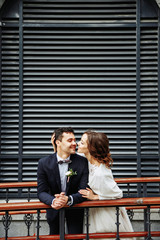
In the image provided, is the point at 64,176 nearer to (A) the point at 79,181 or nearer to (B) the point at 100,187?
(A) the point at 79,181

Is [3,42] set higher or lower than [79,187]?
higher

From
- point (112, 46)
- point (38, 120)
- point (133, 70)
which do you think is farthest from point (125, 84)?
point (38, 120)

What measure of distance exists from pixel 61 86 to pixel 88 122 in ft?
2.77

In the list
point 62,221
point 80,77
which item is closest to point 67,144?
point 62,221

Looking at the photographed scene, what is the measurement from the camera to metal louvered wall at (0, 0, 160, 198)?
5.89m

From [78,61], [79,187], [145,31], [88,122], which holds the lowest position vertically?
[79,187]

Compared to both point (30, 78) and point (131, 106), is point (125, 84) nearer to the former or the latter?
point (131, 106)

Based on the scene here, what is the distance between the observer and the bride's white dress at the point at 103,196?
11.2ft

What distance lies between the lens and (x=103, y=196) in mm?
3396

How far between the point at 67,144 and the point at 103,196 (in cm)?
68

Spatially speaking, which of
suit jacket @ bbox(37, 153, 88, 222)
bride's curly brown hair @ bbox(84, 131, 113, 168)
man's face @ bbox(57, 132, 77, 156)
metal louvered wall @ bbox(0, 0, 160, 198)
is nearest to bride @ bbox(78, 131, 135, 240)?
bride's curly brown hair @ bbox(84, 131, 113, 168)

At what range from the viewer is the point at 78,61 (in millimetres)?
6012

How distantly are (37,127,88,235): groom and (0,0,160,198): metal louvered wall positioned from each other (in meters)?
2.35

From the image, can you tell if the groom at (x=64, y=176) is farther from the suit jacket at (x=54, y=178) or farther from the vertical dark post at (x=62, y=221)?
the vertical dark post at (x=62, y=221)
